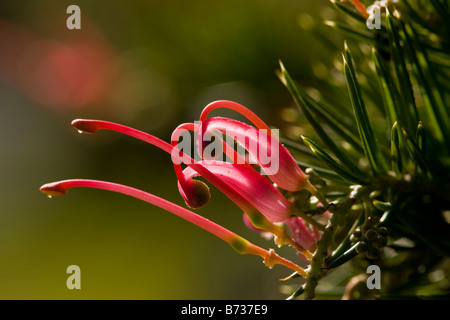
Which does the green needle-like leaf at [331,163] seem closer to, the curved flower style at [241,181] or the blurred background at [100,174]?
the curved flower style at [241,181]

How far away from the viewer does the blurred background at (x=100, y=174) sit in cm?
90

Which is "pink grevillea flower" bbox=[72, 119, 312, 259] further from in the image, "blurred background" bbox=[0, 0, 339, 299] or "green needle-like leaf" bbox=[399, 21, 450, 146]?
"blurred background" bbox=[0, 0, 339, 299]

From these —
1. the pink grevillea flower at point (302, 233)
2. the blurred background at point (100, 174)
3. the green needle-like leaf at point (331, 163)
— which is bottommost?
the pink grevillea flower at point (302, 233)

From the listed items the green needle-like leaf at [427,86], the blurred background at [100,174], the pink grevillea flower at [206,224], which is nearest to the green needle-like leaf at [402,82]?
the green needle-like leaf at [427,86]

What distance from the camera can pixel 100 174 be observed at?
102 centimetres

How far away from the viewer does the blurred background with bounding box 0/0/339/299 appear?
0.90 m

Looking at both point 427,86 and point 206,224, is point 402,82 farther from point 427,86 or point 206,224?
point 206,224

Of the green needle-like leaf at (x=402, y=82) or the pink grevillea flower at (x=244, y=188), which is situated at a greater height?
the green needle-like leaf at (x=402, y=82)

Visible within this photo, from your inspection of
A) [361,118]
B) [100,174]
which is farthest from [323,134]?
[100,174]

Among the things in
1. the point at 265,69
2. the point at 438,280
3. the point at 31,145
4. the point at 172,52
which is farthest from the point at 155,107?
the point at 438,280

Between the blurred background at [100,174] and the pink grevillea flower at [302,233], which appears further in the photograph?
the blurred background at [100,174]

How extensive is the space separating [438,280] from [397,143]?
0.15m

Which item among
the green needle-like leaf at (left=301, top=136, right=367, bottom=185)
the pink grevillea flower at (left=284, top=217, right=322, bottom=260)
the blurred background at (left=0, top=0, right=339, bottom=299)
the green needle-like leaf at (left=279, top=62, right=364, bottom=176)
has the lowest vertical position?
the pink grevillea flower at (left=284, top=217, right=322, bottom=260)

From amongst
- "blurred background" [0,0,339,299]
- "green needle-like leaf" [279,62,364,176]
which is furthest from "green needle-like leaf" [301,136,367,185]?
"blurred background" [0,0,339,299]
